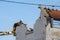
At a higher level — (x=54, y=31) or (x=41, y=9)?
(x=41, y=9)

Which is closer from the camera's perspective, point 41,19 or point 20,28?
point 41,19

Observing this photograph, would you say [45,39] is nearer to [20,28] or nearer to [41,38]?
[41,38]

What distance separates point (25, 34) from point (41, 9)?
366 cm

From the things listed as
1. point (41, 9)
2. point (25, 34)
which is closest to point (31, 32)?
point (25, 34)

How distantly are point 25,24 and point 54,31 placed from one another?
15.7 ft

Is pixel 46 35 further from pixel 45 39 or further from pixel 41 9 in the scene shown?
pixel 41 9

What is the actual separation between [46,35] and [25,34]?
386 centimetres

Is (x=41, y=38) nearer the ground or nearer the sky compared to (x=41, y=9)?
nearer the ground

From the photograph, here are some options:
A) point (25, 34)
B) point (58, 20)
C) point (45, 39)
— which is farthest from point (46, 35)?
point (25, 34)

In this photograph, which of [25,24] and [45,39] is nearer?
[45,39]

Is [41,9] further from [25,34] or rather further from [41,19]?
[25,34]

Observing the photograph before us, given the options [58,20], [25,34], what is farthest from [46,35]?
[25,34]

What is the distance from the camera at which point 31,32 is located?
28641mm

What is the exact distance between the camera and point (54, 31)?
1030 inches
